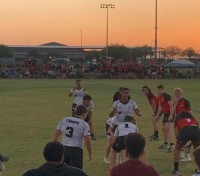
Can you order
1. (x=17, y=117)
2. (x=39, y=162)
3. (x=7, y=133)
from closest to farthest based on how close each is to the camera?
(x=39, y=162) < (x=7, y=133) < (x=17, y=117)

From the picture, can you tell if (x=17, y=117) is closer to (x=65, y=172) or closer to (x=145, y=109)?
(x=145, y=109)

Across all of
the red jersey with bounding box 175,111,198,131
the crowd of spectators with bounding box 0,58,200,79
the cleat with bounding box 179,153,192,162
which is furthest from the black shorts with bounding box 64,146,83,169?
the crowd of spectators with bounding box 0,58,200,79

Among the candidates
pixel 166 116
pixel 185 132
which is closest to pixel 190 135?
pixel 185 132

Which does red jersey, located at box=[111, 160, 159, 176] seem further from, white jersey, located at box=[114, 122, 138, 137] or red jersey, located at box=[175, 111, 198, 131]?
red jersey, located at box=[175, 111, 198, 131]

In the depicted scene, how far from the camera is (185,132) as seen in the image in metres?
11.8

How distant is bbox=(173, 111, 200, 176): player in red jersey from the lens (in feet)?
38.7

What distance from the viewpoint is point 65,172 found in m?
6.31

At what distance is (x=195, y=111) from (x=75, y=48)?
153505 millimetres

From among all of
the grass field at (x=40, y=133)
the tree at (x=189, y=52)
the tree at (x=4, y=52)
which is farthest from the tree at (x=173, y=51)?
the grass field at (x=40, y=133)

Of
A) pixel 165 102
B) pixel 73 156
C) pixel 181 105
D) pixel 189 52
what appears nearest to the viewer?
pixel 73 156

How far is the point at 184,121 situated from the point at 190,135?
47cm

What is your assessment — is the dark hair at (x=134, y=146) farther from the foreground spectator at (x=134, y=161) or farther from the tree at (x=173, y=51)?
the tree at (x=173, y=51)

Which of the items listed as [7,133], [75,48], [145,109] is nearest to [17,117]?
[7,133]

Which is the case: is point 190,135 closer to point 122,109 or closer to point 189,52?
point 122,109
